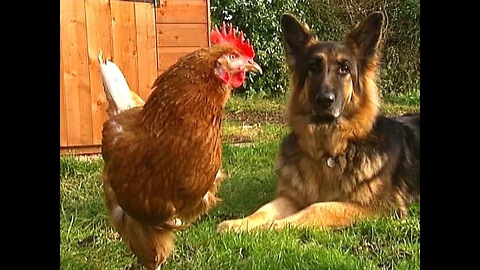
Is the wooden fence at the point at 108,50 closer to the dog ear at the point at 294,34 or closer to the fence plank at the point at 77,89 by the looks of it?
the fence plank at the point at 77,89

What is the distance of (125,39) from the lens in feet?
15.0

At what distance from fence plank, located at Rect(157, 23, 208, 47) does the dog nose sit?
1332mm

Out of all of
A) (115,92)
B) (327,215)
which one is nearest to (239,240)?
(327,215)

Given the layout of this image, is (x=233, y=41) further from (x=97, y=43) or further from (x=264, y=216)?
(x=97, y=43)

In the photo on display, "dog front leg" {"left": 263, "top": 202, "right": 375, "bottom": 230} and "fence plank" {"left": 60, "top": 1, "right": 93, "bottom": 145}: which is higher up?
"fence plank" {"left": 60, "top": 1, "right": 93, "bottom": 145}

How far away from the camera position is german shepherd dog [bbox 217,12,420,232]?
3.28 meters

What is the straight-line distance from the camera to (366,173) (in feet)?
11.2

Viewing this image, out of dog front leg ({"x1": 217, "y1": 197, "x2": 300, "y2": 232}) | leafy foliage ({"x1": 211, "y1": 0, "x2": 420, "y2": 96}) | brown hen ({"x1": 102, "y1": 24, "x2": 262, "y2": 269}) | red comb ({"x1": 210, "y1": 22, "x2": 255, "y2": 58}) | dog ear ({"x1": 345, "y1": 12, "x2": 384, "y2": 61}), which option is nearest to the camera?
brown hen ({"x1": 102, "y1": 24, "x2": 262, "y2": 269})

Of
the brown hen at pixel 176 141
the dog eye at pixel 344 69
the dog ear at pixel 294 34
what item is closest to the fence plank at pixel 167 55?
the dog ear at pixel 294 34

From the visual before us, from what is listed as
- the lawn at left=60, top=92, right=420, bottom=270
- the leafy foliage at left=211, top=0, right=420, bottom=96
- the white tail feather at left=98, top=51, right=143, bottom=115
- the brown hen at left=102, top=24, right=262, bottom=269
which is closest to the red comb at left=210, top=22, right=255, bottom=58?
the brown hen at left=102, top=24, right=262, bottom=269

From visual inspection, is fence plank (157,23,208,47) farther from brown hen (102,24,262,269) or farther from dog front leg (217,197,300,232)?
brown hen (102,24,262,269)
